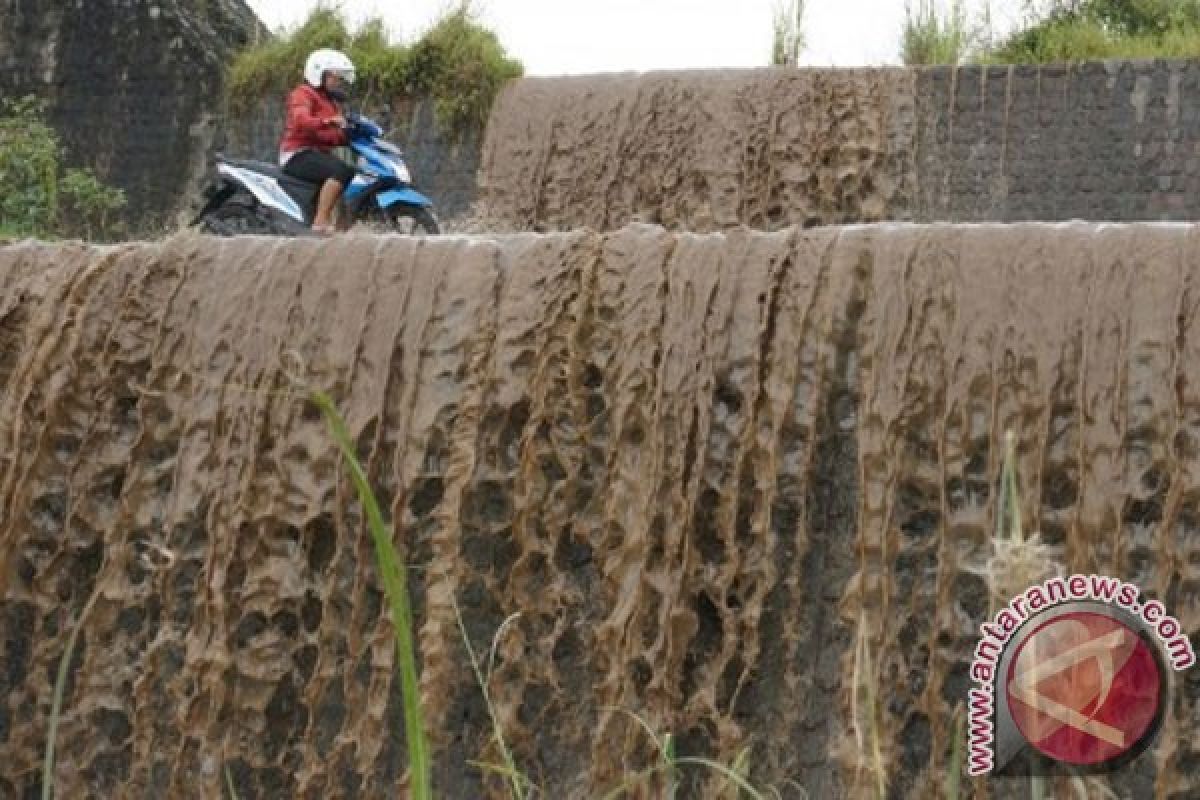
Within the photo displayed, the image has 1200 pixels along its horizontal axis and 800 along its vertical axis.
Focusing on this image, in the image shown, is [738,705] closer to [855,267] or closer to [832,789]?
[832,789]

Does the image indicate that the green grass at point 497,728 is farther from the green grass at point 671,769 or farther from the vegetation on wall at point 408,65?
the vegetation on wall at point 408,65

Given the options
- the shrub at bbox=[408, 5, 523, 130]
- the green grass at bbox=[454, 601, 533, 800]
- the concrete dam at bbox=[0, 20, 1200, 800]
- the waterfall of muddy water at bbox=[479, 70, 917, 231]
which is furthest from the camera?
the shrub at bbox=[408, 5, 523, 130]

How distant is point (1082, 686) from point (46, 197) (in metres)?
9.17

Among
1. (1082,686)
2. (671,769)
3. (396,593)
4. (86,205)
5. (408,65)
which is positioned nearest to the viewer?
(396,593)

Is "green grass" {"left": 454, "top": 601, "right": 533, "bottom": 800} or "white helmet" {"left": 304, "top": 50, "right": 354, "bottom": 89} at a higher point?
"white helmet" {"left": 304, "top": 50, "right": 354, "bottom": 89}

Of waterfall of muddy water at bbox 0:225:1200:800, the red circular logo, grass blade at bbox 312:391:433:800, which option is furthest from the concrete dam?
grass blade at bbox 312:391:433:800

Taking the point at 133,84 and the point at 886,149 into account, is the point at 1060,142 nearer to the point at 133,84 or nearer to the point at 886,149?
the point at 886,149

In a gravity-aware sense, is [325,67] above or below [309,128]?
above

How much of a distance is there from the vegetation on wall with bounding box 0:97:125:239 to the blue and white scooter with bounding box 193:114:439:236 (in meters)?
1.11

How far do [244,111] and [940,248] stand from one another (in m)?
7.18

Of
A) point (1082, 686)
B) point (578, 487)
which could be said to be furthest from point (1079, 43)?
point (1082, 686)

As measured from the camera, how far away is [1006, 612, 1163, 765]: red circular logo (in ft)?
5.70

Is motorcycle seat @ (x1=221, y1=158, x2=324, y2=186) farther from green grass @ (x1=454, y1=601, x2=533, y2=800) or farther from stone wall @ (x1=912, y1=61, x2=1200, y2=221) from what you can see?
green grass @ (x1=454, y1=601, x2=533, y2=800)

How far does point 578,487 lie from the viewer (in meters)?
4.18
